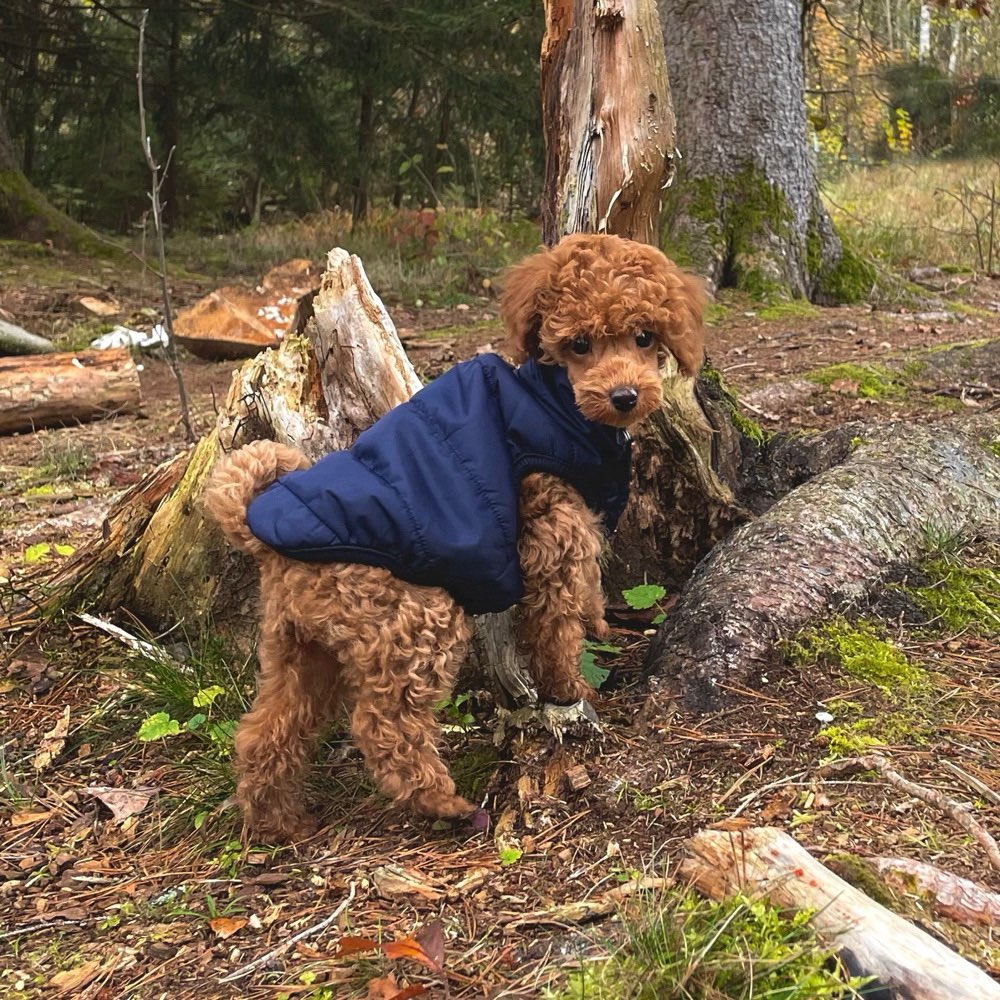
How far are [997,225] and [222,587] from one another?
468 inches

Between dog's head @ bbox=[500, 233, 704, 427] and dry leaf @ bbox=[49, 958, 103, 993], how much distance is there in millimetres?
1952

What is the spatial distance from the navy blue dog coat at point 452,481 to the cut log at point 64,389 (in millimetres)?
5259

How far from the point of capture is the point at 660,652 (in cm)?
341

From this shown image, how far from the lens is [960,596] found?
3564 mm

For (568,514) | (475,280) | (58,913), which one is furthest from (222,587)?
(475,280)

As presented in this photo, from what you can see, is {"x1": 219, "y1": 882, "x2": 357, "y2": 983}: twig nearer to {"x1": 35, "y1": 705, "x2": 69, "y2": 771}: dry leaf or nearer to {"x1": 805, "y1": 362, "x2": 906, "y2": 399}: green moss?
{"x1": 35, "y1": 705, "x2": 69, "y2": 771}: dry leaf

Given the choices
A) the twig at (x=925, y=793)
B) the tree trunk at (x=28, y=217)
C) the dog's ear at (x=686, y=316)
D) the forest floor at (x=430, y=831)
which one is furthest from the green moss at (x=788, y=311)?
the tree trunk at (x=28, y=217)

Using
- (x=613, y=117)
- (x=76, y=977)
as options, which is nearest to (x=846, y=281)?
(x=613, y=117)

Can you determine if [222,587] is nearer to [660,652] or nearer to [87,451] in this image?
[660,652]

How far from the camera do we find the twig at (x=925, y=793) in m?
2.26

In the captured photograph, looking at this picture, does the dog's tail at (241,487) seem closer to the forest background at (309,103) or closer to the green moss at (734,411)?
the green moss at (734,411)

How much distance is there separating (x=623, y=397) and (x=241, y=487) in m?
1.14

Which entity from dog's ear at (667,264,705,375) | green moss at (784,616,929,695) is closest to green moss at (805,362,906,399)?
green moss at (784,616,929,695)

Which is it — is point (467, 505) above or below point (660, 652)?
above
